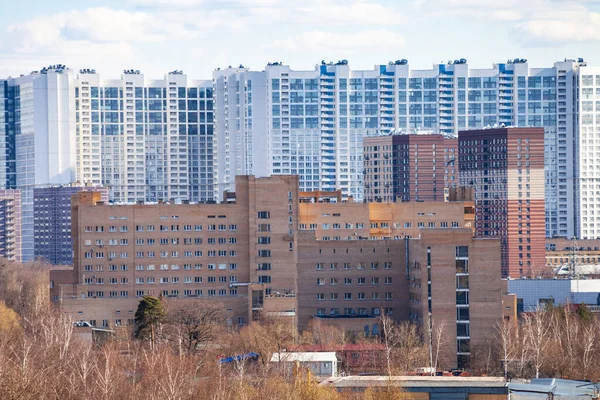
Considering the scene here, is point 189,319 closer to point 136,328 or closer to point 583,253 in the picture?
point 136,328

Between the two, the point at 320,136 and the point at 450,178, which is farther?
the point at 320,136

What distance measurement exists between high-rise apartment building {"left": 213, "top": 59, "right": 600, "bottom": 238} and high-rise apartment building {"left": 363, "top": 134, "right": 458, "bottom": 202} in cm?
2404

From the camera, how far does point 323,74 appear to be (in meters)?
124

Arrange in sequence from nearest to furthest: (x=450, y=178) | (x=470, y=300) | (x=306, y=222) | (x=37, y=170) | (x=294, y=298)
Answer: (x=470, y=300)
(x=294, y=298)
(x=306, y=222)
(x=450, y=178)
(x=37, y=170)

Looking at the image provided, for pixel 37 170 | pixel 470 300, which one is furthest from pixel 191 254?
pixel 37 170

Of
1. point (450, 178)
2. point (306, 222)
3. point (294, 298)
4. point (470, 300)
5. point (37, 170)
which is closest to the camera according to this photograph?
point (470, 300)

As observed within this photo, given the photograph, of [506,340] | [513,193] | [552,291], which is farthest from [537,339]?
[513,193]

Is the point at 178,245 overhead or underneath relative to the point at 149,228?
underneath

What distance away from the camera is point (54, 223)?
4272 inches

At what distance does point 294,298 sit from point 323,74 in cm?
6192

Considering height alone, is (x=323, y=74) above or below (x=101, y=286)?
above

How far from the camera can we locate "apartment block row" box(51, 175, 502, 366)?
208 ft

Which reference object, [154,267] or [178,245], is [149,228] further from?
[154,267]

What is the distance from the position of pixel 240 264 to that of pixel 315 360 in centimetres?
1637
